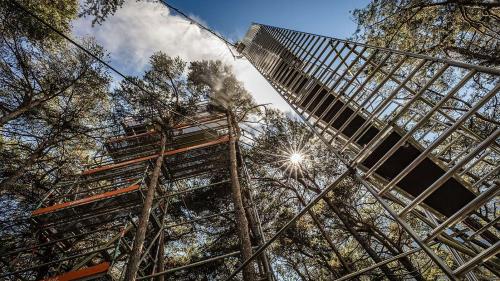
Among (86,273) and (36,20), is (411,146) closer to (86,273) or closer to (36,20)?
(86,273)

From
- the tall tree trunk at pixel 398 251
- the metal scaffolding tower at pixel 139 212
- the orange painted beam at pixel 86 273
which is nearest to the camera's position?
the orange painted beam at pixel 86 273

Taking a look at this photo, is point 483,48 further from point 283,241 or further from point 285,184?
point 283,241

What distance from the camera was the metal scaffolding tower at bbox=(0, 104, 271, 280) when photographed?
6863mm

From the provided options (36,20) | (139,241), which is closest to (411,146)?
(139,241)

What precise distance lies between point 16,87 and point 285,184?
36.0 ft

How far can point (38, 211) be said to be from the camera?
6.83 meters

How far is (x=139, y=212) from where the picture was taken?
7.62 metres

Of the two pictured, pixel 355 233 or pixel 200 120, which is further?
pixel 200 120

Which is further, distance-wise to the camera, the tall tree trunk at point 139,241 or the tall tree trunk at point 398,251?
the tall tree trunk at point 398,251

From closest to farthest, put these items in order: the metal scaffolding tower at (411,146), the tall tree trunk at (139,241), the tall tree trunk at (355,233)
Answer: the metal scaffolding tower at (411,146)
the tall tree trunk at (139,241)
the tall tree trunk at (355,233)

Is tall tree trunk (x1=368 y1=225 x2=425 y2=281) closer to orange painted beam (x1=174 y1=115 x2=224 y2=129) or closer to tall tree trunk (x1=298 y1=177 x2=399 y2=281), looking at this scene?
Answer: tall tree trunk (x1=298 y1=177 x2=399 y2=281)

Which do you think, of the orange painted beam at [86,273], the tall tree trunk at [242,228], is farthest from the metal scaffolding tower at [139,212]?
the tall tree trunk at [242,228]

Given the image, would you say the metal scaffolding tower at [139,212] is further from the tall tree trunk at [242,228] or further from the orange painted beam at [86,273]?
the tall tree trunk at [242,228]

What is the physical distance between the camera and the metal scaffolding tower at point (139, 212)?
686 centimetres
